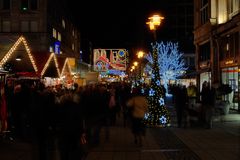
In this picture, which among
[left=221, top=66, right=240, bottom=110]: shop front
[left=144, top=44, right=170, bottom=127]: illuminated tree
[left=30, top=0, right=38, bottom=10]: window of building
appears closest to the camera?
[left=144, top=44, right=170, bottom=127]: illuminated tree

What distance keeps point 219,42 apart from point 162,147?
21.0m

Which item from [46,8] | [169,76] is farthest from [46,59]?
[169,76]

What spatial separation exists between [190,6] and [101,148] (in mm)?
87032

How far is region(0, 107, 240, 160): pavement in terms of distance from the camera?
11.4 m

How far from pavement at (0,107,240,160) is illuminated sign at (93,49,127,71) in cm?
2695

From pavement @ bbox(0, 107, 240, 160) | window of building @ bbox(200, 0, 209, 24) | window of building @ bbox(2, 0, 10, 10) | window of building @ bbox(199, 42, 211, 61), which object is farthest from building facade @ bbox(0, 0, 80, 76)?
pavement @ bbox(0, 107, 240, 160)

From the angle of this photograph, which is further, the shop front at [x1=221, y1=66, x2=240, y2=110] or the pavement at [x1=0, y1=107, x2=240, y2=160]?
the shop front at [x1=221, y1=66, x2=240, y2=110]

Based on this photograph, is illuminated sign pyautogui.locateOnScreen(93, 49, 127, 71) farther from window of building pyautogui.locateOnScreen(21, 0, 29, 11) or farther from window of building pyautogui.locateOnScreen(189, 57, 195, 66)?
window of building pyautogui.locateOnScreen(189, 57, 195, 66)

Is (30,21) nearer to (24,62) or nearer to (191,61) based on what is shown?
(191,61)

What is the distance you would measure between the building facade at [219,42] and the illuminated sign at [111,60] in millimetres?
8913

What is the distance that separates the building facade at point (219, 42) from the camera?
93.7 feet

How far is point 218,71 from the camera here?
32781 millimetres

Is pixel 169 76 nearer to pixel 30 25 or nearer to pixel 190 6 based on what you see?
pixel 30 25

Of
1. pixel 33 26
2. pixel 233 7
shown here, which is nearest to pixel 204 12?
pixel 233 7
